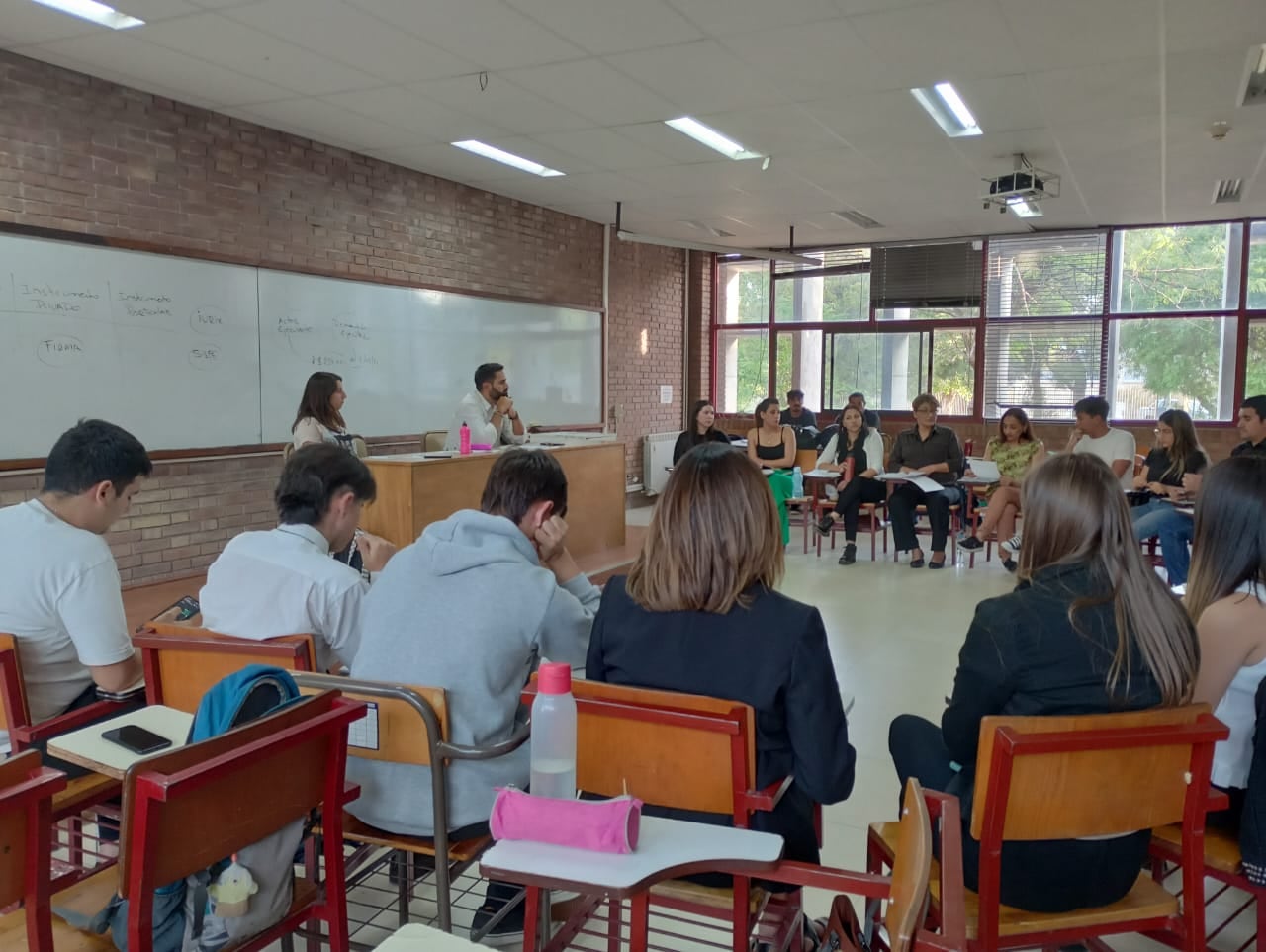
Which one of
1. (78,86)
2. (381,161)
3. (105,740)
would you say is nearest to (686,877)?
(105,740)

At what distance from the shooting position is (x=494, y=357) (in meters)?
8.11

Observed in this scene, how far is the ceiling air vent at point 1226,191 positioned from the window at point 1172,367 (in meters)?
1.31

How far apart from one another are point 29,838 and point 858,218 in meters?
8.60

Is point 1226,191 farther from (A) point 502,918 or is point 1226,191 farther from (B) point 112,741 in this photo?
(B) point 112,741

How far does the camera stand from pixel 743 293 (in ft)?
36.1

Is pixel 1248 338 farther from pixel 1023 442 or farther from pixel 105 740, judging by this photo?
pixel 105 740

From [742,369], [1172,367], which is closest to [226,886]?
[1172,367]

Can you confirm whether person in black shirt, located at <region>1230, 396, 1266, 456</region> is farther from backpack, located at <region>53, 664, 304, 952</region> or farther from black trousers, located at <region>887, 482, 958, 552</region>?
backpack, located at <region>53, 664, 304, 952</region>

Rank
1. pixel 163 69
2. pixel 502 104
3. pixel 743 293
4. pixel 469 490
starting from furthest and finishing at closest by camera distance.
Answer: pixel 743 293, pixel 502 104, pixel 469 490, pixel 163 69

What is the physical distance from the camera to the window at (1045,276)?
906 cm

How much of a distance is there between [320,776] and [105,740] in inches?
16.4

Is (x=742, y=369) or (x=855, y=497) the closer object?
(x=855, y=497)

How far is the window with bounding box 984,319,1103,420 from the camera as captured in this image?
9141 millimetres

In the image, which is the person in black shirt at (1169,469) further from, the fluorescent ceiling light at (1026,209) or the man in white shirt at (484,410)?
the man in white shirt at (484,410)
